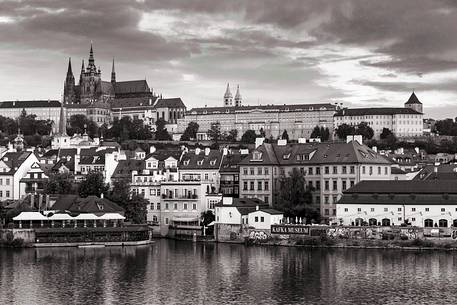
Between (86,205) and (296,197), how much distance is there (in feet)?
65.2

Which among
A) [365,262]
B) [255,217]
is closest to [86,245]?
[255,217]

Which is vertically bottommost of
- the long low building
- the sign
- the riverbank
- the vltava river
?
the vltava river

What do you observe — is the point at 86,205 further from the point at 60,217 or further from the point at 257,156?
the point at 257,156

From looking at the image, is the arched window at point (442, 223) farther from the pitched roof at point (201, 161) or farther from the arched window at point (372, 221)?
the pitched roof at point (201, 161)

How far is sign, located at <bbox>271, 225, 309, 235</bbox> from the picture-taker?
243 feet

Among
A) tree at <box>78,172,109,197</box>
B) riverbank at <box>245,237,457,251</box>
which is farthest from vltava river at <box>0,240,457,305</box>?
tree at <box>78,172,109,197</box>

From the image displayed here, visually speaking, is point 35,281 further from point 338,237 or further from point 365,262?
point 338,237

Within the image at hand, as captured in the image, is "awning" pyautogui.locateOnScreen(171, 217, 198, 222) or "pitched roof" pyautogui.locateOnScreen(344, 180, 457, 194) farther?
"awning" pyautogui.locateOnScreen(171, 217, 198, 222)

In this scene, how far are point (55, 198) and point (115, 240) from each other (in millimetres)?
10018

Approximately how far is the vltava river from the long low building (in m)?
7.08

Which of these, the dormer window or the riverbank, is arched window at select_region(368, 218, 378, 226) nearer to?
the riverbank

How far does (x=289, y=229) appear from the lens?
74.9 m

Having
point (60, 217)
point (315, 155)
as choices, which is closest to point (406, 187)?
point (315, 155)

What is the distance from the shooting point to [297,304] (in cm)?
4694
